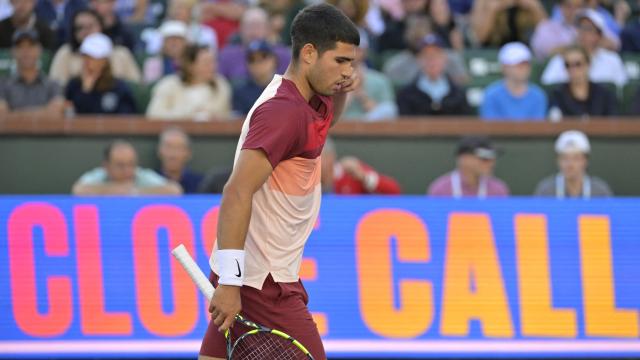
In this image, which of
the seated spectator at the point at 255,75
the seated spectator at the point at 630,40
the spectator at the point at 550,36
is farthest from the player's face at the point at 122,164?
the seated spectator at the point at 630,40

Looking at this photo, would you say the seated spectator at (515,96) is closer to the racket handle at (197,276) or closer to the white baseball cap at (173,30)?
the white baseball cap at (173,30)

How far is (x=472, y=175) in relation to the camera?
9.36m

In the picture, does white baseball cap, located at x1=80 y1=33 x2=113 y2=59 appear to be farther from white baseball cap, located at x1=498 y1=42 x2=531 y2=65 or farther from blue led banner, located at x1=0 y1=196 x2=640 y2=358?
white baseball cap, located at x1=498 y1=42 x2=531 y2=65

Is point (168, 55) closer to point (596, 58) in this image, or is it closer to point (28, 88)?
point (28, 88)

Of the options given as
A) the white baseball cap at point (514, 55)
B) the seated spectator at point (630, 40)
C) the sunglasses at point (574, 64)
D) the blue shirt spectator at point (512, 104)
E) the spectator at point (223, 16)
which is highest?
the spectator at point (223, 16)

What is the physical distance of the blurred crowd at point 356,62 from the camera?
10398 mm

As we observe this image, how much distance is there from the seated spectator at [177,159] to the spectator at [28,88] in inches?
50.1

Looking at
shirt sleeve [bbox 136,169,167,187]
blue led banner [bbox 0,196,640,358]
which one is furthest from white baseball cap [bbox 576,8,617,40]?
shirt sleeve [bbox 136,169,167,187]

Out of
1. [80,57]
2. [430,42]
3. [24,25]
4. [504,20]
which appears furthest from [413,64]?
[24,25]

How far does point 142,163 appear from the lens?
32.5ft

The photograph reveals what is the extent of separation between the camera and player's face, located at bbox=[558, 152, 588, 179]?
30.6 feet

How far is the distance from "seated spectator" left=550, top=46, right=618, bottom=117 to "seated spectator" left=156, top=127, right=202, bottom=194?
3302 mm

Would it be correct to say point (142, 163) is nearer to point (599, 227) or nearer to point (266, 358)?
point (599, 227)

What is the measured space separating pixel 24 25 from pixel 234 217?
27.0 feet
